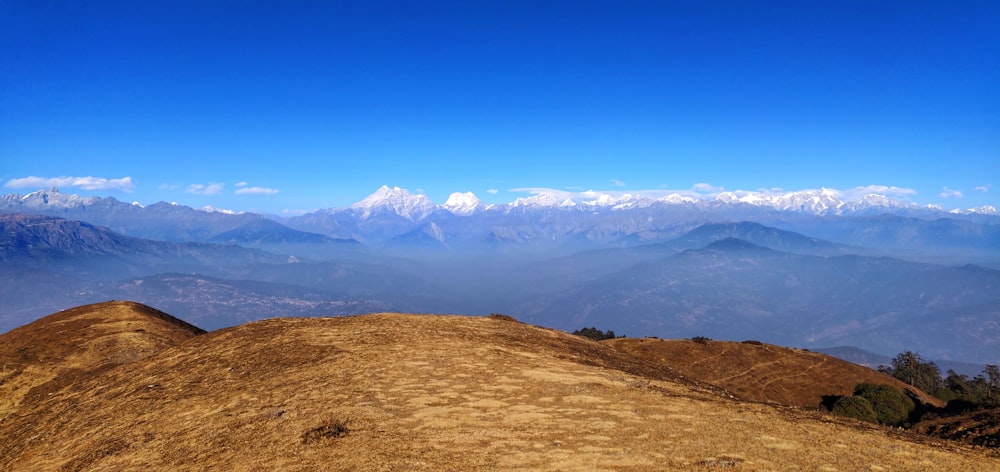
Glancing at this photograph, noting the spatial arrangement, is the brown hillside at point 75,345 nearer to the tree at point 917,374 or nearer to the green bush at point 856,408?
the green bush at point 856,408

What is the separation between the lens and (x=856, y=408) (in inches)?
1730

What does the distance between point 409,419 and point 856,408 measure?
4547 centimetres

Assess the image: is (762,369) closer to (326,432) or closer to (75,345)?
(326,432)

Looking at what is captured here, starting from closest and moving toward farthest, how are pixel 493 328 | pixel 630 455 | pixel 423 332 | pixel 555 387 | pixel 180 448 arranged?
pixel 630 455 < pixel 180 448 < pixel 555 387 < pixel 423 332 < pixel 493 328

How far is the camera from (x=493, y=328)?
34.1 meters

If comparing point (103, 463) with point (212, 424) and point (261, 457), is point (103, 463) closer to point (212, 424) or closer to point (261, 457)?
point (212, 424)

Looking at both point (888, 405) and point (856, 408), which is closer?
point (856, 408)

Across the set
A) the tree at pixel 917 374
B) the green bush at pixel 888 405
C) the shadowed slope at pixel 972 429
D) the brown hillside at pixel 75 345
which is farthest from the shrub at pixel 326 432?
the tree at pixel 917 374

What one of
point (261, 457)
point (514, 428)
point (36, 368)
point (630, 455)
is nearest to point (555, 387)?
point (514, 428)

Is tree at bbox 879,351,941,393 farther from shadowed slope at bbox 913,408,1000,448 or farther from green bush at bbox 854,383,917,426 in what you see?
shadowed slope at bbox 913,408,1000,448

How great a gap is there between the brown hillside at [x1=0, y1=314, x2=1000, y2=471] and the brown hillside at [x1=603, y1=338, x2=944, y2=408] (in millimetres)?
32334

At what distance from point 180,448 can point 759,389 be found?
55.4 m

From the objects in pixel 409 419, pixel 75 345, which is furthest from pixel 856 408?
pixel 75 345

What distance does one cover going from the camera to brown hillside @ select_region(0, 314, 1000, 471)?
12.9m
